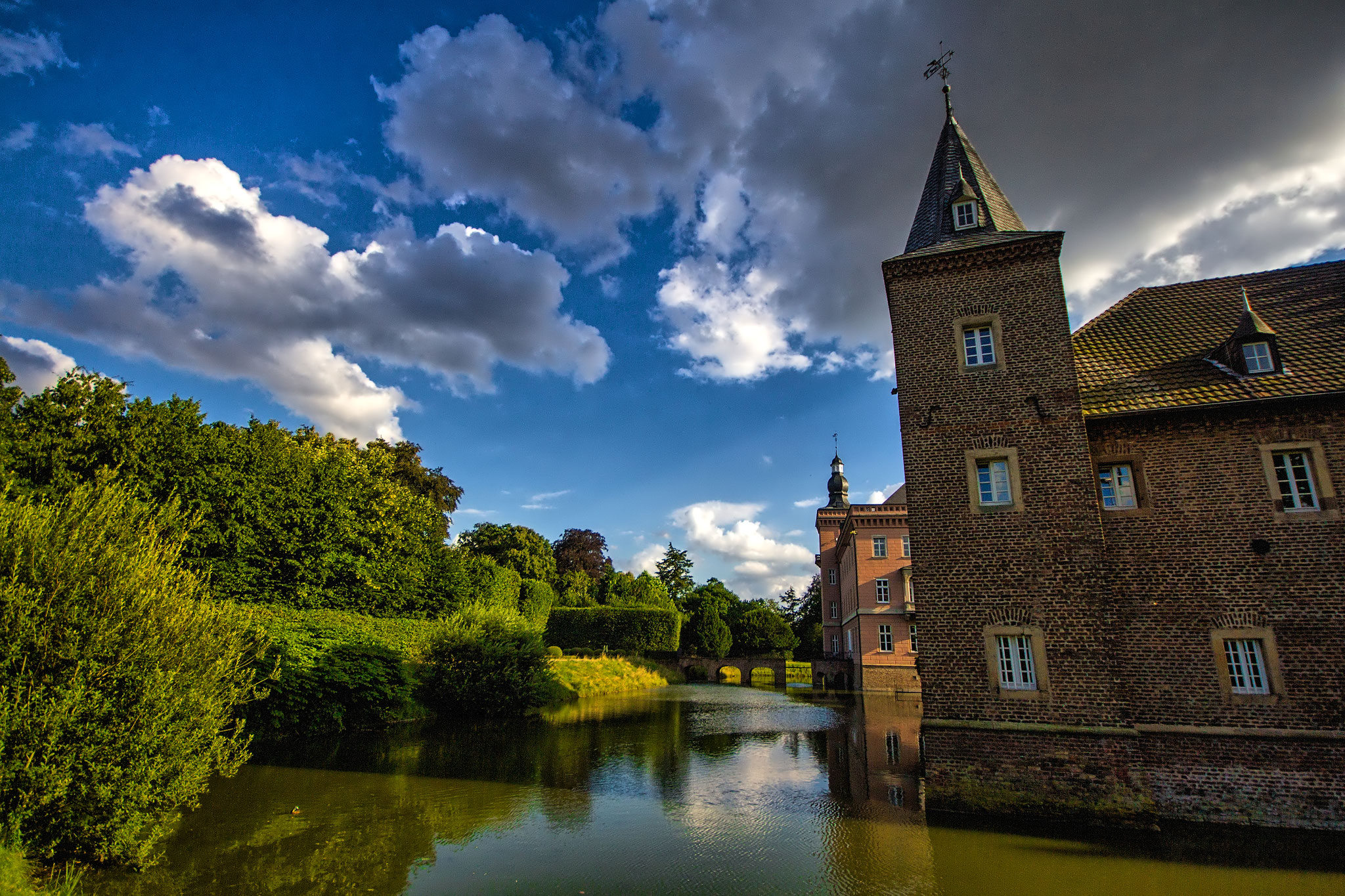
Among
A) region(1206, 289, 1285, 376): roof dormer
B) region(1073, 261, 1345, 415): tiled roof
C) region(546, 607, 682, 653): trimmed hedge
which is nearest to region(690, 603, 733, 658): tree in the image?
region(546, 607, 682, 653): trimmed hedge

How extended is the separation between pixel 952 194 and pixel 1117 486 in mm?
7972

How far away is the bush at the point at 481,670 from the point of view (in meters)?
25.1

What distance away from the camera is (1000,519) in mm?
12883

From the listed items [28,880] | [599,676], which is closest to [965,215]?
[28,880]

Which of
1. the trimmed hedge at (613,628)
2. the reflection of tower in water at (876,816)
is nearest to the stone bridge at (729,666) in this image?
the trimmed hedge at (613,628)

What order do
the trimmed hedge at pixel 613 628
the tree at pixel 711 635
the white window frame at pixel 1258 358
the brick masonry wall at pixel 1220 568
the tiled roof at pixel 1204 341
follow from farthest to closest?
1. the tree at pixel 711 635
2. the trimmed hedge at pixel 613 628
3. the white window frame at pixel 1258 358
4. the tiled roof at pixel 1204 341
5. the brick masonry wall at pixel 1220 568

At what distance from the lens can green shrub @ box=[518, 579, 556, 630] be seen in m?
49.1

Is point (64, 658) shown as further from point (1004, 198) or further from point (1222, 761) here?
point (1004, 198)

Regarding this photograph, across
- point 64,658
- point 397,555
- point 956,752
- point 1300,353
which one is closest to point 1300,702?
point 956,752

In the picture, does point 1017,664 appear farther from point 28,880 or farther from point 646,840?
point 28,880

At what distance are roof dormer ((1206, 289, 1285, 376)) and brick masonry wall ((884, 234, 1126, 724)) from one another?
317 centimetres

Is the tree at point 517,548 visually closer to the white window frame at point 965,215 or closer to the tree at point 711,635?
the tree at point 711,635

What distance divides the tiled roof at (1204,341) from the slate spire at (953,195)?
3504mm

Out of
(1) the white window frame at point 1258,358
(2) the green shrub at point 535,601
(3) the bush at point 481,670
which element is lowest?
(3) the bush at point 481,670
